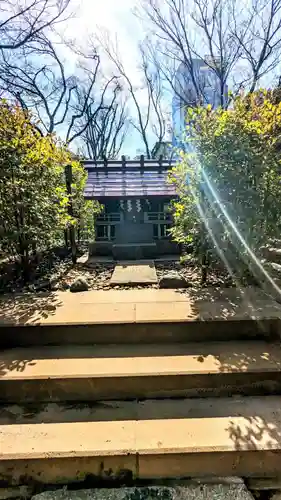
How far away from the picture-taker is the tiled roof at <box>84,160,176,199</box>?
6.80 m

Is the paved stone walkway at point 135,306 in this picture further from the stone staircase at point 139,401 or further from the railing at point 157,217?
the railing at point 157,217

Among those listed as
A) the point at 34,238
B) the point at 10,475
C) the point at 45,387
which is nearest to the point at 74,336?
the point at 45,387

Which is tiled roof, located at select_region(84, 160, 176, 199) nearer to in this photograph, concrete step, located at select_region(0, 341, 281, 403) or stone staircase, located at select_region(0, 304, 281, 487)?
stone staircase, located at select_region(0, 304, 281, 487)

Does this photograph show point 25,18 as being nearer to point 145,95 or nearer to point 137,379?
point 145,95

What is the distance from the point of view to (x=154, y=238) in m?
7.08

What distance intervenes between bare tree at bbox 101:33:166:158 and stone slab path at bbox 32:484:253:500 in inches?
566

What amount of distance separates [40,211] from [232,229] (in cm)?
245

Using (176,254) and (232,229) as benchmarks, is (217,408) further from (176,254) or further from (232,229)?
(176,254)

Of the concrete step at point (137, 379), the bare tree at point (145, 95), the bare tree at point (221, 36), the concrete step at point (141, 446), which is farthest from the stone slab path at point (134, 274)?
the bare tree at point (145, 95)

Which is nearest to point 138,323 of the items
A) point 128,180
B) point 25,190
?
point 25,190

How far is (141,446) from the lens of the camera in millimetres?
1689

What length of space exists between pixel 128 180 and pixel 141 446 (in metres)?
6.46

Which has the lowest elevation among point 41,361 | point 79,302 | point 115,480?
point 115,480

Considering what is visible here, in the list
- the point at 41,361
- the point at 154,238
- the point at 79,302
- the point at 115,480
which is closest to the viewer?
the point at 115,480
